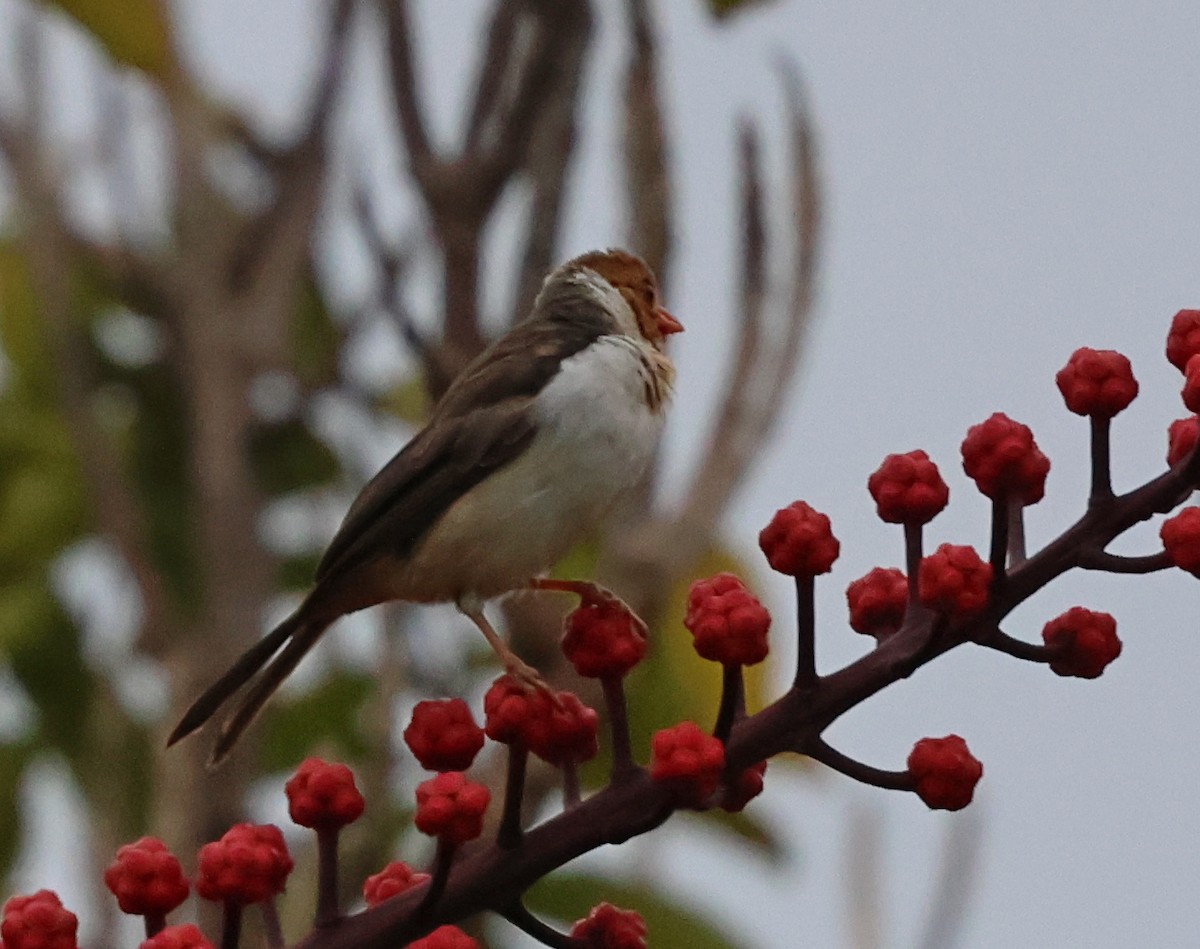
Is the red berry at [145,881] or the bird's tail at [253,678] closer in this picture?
the red berry at [145,881]

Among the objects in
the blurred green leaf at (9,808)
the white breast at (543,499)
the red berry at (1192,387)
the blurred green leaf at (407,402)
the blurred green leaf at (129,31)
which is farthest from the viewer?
the blurred green leaf at (407,402)

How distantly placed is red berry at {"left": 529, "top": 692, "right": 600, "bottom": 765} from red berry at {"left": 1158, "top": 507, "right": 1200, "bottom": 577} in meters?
0.55

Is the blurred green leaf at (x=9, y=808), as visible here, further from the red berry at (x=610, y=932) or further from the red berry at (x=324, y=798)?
the red berry at (x=610, y=932)

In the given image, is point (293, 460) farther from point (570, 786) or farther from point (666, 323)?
point (570, 786)

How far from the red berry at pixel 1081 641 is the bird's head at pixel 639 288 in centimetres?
154

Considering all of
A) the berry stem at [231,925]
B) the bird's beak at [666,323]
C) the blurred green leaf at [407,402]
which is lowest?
the blurred green leaf at [407,402]

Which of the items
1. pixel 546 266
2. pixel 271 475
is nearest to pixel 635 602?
pixel 546 266

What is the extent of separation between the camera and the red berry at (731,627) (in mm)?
1597

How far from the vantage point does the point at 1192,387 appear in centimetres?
152

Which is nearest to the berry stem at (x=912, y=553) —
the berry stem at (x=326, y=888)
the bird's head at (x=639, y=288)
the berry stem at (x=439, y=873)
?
the berry stem at (x=439, y=873)

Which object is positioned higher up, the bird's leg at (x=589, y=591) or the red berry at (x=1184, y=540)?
the red berry at (x=1184, y=540)

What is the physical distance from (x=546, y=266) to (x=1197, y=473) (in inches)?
79.1

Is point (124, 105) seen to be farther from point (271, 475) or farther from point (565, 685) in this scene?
point (565, 685)

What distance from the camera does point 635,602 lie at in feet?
10.7
